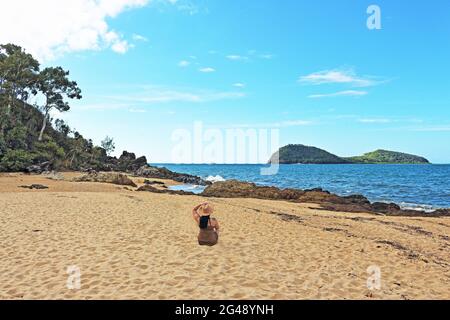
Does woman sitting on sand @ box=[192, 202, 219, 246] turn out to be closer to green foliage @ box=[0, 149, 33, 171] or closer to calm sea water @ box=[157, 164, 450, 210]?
calm sea water @ box=[157, 164, 450, 210]

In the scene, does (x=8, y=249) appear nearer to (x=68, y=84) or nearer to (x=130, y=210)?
(x=130, y=210)

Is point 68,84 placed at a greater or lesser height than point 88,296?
greater

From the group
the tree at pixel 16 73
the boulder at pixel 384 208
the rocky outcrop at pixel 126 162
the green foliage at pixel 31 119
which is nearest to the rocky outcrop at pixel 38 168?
the green foliage at pixel 31 119

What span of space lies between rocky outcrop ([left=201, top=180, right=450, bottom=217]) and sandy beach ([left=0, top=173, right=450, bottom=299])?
903 centimetres

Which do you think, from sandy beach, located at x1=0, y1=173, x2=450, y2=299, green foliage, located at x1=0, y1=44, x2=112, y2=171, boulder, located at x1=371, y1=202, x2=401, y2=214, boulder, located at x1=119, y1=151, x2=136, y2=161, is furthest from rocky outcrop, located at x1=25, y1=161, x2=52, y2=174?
boulder, located at x1=371, y1=202, x2=401, y2=214

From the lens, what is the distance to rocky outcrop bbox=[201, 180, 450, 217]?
26938 mm

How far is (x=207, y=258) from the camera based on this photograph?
10375 millimetres

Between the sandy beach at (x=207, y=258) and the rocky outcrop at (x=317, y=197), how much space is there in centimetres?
903

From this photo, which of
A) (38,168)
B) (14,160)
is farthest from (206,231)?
(38,168)

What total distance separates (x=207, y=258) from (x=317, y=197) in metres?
23.8

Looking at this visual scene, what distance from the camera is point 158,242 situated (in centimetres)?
1216

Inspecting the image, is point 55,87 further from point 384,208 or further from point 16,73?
point 384,208

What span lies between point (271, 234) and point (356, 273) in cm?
497
